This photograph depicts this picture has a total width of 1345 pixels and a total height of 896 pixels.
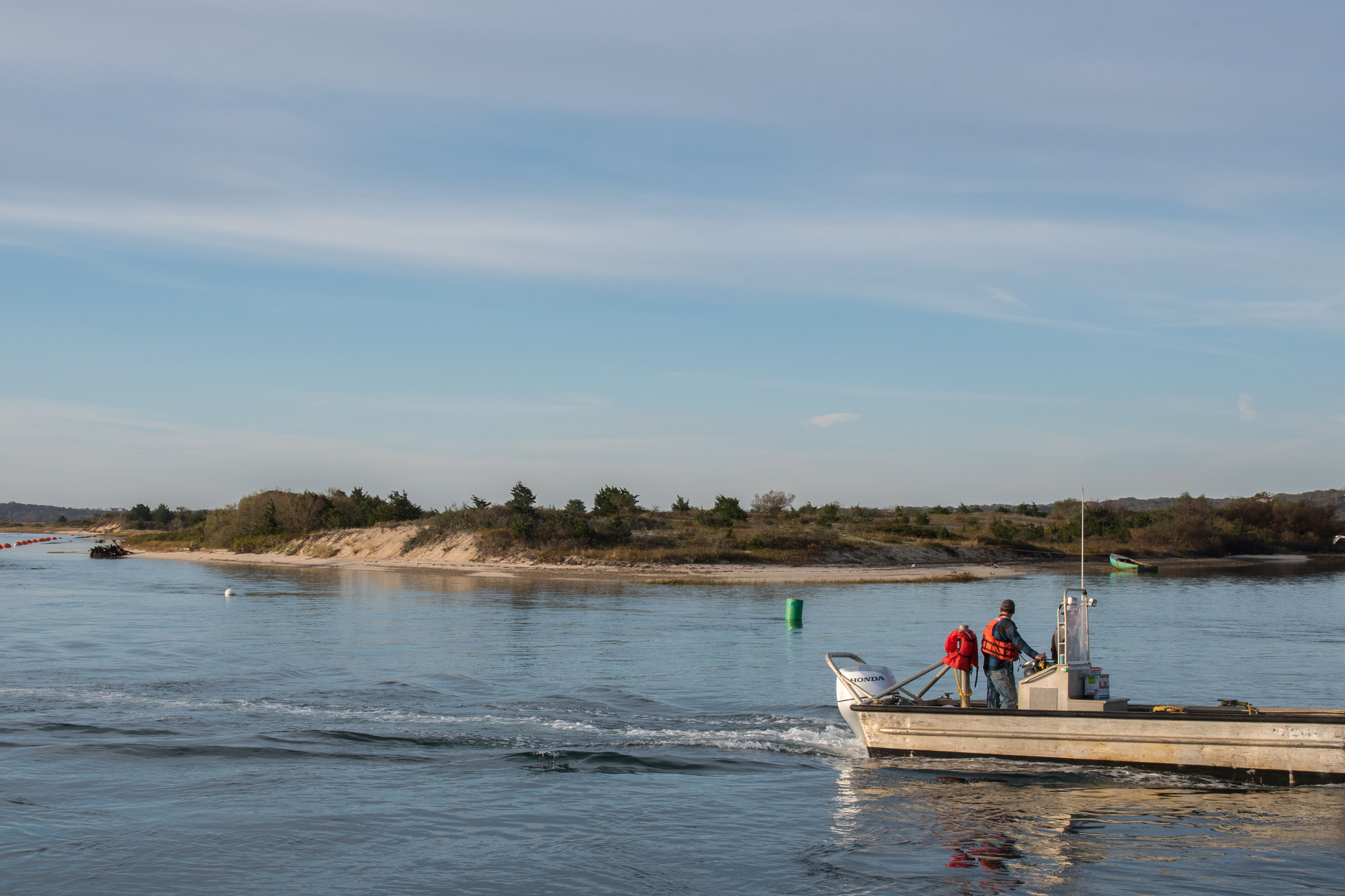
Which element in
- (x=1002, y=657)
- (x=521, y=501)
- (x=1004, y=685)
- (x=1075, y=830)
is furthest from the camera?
(x=521, y=501)

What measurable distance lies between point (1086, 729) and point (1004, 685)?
126cm

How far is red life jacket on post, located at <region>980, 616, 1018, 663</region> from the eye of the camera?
14.8 meters

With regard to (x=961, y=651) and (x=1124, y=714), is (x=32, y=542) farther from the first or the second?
(x=1124, y=714)

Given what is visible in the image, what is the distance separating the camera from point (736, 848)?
1141 cm

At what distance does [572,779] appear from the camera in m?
14.4

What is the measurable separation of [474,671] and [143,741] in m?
7.62

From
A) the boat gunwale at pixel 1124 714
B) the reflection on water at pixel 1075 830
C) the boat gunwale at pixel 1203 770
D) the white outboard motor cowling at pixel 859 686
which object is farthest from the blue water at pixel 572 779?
the boat gunwale at pixel 1124 714

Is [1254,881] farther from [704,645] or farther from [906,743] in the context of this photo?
[704,645]

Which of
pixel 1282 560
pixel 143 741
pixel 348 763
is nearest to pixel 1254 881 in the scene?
pixel 348 763

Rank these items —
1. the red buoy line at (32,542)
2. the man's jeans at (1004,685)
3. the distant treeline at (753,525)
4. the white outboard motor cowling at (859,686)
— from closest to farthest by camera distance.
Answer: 1. the man's jeans at (1004,685)
2. the white outboard motor cowling at (859,686)
3. the distant treeline at (753,525)
4. the red buoy line at (32,542)

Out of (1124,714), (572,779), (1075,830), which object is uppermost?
(1124,714)

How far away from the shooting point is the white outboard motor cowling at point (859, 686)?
15555mm

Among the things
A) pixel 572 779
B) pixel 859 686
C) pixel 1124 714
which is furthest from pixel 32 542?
pixel 1124 714

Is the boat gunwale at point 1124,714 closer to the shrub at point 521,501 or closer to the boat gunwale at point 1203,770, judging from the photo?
the boat gunwale at point 1203,770
